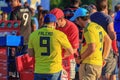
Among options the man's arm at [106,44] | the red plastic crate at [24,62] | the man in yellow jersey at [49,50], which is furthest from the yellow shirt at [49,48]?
the red plastic crate at [24,62]

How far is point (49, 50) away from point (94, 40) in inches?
28.5

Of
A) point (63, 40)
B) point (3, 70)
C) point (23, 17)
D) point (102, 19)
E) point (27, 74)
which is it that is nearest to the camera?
point (63, 40)

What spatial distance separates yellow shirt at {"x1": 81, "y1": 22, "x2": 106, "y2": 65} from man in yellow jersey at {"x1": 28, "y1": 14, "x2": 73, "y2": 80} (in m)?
0.41

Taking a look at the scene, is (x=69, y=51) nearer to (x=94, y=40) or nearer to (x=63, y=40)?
(x=63, y=40)

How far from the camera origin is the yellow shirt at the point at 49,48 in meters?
6.25

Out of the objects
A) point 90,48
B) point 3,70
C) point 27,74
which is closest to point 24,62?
point 27,74

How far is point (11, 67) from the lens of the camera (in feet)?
25.0

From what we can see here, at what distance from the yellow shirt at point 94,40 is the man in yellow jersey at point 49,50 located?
1.33ft

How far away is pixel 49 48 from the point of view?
20.6 feet

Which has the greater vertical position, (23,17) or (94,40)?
(23,17)

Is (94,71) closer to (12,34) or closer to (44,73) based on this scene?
(44,73)

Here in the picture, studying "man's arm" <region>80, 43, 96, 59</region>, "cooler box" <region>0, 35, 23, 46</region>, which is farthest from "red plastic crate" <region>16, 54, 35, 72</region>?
"man's arm" <region>80, 43, 96, 59</region>

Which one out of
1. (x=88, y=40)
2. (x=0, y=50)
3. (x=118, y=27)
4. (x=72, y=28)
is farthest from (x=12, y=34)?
Answer: (x=118, y=27)

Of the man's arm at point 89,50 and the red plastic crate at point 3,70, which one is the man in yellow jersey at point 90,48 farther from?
the red plastic crate at point 3,70
